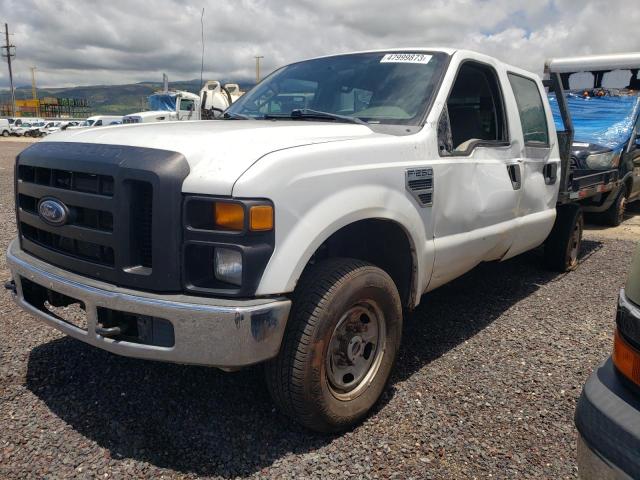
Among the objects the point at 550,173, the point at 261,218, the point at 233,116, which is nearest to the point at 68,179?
the point at 261,218

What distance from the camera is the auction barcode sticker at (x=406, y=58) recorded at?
3451 millimetres

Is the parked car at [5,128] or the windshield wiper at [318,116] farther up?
the windshield wiper at [318,116]

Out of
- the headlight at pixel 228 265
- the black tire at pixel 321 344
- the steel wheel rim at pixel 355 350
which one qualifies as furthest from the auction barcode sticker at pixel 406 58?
the headlight at pixel 228 265

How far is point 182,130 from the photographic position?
2605 mm

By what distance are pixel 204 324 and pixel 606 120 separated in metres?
8.52

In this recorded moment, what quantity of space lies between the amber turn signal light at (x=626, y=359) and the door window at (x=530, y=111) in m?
2.71

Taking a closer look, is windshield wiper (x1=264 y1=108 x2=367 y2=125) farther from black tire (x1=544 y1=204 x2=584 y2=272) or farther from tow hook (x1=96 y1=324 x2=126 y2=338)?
black tire (x1=544 y1=204 x2=584 y2=272)

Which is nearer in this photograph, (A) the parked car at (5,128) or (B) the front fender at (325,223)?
(B) the front fender at (325,223)

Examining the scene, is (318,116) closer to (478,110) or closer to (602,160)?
(478,110)

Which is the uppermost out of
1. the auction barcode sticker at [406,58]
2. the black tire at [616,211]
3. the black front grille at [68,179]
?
the auction barcode sticker at [406,58]

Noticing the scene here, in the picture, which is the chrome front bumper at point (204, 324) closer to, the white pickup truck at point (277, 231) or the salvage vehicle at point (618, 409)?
the white pickup truck at point (277, 231)

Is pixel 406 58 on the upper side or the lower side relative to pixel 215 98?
upper

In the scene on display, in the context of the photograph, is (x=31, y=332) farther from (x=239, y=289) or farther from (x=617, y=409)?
(x=617, y=409)

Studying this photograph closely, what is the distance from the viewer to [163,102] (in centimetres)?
2603
